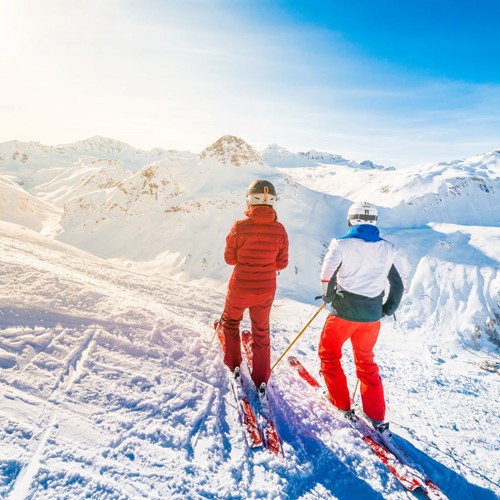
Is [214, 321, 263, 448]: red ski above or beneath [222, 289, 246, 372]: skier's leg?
beneath

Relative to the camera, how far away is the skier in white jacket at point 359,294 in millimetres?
3633

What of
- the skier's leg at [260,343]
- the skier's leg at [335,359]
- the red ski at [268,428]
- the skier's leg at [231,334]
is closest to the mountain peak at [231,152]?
the skier's leg at [231,334]

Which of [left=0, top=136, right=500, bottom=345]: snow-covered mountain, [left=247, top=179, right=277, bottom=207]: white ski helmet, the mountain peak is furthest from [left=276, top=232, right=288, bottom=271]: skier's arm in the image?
the mountain peak

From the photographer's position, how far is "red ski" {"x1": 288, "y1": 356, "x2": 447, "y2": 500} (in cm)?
288

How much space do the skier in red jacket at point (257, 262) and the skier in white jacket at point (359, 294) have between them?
708mm

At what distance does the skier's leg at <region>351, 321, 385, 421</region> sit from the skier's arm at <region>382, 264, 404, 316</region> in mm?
369

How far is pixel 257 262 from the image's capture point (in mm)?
3814

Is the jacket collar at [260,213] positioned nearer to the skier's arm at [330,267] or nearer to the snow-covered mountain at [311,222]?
the skier's arm at [330,267]

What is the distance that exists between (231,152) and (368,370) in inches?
1371

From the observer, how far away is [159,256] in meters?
27.7

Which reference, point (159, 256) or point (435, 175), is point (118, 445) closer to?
point (159, 256)

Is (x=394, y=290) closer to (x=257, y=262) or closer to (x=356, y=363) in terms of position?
(x=356, y=363)

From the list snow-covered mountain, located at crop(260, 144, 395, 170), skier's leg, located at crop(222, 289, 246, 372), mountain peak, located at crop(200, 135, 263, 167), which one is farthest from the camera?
snow-covered mountain, located at crop(260, 144, 395, 170)

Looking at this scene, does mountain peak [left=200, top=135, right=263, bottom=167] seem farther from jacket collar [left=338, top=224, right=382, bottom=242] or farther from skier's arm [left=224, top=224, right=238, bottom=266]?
jacket collar [left=338, top=224, right=382, bottom=242]
